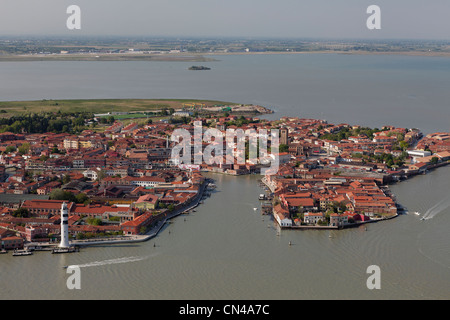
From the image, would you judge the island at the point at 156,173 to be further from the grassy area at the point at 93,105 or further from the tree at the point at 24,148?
the grassy area at the point at 93,105

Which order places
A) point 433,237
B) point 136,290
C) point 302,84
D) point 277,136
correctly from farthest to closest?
point 302,84, point 277,136, point 433,237, point 136,290

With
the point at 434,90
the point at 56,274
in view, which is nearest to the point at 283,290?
the point at 56,274

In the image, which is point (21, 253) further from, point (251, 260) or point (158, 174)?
point (158, 174)

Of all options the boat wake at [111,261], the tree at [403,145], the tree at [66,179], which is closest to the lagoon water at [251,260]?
the boat wake at [111,261]

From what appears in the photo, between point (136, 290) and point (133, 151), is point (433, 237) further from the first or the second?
point (133, 151)

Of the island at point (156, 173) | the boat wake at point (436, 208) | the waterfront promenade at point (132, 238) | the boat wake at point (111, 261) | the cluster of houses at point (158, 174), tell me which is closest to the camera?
the boat wake at point (111, 261)

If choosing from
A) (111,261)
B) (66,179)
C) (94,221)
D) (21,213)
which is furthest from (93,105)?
(111,261)

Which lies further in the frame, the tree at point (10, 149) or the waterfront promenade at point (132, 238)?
the tree at point (10, 149)
